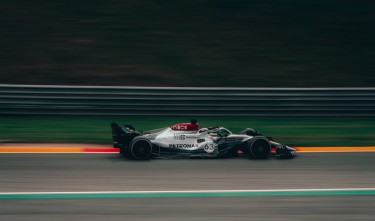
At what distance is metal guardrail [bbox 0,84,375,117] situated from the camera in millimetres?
12648

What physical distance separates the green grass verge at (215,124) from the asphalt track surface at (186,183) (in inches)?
52.8

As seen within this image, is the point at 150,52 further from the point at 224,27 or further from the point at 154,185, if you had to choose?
the point at 154,185

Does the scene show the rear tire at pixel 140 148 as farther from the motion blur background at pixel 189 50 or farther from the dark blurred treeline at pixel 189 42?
the dark blurred treeline at pixel 189 42

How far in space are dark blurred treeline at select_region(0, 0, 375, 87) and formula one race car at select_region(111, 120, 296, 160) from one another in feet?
18.0

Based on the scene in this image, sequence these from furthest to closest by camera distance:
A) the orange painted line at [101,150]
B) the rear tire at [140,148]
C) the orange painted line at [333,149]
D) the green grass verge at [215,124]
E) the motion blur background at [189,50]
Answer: the motion blur background at [189,50]
the green grass verge at [215,124]
the orange painted line at [333,149]
the orange painted line at [101,150]
the rear tire at [140,148]

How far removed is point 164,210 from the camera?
7.00m

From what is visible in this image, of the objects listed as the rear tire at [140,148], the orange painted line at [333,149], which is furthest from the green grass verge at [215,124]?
the rear tire at [140,148]

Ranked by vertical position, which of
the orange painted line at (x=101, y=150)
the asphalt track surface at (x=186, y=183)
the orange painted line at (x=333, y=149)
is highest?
the orange painted line at (x=101, y=150)

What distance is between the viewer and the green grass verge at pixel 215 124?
1134 cm

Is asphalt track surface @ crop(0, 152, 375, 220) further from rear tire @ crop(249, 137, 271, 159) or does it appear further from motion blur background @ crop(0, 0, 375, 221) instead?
rear tire @ crop(249, 137, 271, 159)

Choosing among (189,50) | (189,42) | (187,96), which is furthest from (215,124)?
(189,42)

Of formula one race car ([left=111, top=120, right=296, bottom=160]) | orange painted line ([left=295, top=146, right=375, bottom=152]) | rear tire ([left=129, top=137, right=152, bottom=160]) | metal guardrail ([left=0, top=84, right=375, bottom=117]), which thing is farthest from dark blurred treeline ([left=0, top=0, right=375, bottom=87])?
rear tire ([left=129, top=137, right=152, bottom=160])

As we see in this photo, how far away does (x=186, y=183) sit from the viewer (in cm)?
821

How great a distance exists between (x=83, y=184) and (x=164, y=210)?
5.19 ft
